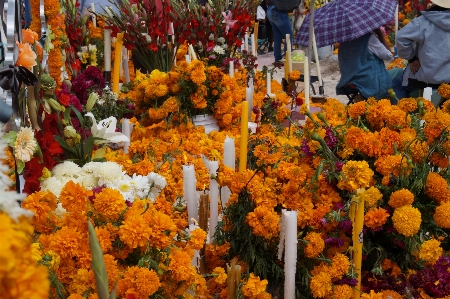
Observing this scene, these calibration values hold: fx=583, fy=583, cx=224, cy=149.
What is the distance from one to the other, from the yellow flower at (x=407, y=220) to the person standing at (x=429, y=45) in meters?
2.27

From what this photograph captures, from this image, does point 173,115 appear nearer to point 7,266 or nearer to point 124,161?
point 124,161

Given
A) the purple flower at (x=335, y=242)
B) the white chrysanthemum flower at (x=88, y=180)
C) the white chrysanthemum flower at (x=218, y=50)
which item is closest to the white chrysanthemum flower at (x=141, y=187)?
the white chrysanthemum flower at (x=88, y=180)

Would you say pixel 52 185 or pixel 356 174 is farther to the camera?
pixel 52 185

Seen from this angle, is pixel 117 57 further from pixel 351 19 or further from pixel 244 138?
pixel 351 19

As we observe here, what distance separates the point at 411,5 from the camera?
9.05m

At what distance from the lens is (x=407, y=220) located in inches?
58.6

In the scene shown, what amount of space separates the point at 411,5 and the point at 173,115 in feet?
24.3

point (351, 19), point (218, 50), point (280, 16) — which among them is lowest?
point (218, 50)

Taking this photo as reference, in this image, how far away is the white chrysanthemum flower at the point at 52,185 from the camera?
1.64 m

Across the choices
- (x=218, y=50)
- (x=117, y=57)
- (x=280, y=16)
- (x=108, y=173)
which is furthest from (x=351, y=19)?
(x=280, y=16)

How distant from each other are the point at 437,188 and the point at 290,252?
1.46 ft

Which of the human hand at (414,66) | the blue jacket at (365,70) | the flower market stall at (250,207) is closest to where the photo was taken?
the flower market stall at (250,207)

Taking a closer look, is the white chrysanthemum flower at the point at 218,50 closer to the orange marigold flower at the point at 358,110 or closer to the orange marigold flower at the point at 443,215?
the orange marigold flower at the point at 358,110

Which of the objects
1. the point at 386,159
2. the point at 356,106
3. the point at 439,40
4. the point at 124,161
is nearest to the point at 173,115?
the point at 124,161
